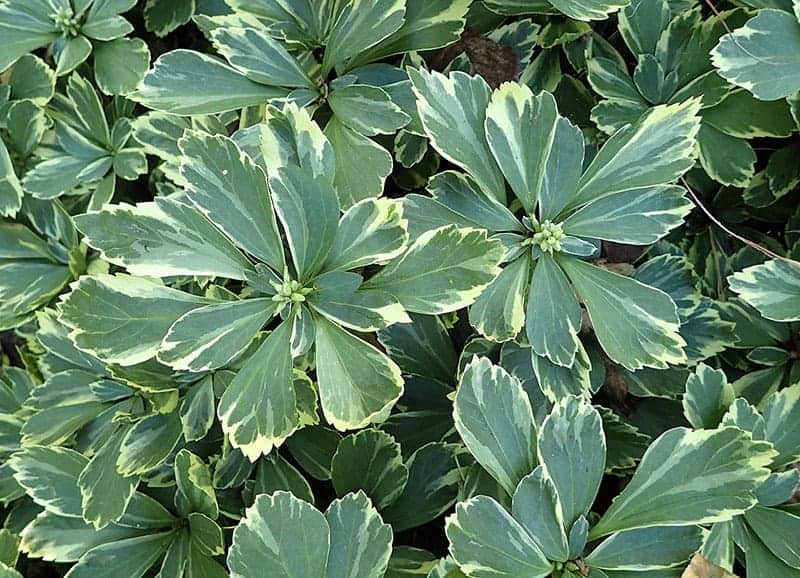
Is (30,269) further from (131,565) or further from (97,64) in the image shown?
(131,565)

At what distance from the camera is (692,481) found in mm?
703

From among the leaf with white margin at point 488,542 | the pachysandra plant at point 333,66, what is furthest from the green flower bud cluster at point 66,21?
the leaf with white margin at point 488,542

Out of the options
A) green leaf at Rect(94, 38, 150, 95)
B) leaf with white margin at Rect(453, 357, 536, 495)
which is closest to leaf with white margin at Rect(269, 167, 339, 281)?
leaf with white margin at Rect(453, 357, 536, 495)

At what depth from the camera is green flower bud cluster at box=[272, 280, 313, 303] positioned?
725mm

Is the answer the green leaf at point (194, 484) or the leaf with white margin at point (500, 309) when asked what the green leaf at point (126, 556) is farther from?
the leaf with white margin at point (500, 309)

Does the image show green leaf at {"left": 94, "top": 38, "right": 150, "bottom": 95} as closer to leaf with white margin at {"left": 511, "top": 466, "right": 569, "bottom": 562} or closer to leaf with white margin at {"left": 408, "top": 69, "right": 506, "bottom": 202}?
leaf with white margin at {"left": 408, "top": 69, "right": 506, "bottom": 202}

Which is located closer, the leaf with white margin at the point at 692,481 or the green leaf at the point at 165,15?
the leaf with white margin at the point at 692,481

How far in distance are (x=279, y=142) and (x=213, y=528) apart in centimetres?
45

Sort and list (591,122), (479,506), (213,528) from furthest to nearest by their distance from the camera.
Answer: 1. (591,122)
2. (213,528)
3. (479,506)

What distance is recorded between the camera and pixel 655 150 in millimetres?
771

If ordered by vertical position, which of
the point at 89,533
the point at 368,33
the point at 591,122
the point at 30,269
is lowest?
the point at 89,533

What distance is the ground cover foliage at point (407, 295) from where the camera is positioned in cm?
70

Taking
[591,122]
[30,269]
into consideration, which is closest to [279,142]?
[591,122]

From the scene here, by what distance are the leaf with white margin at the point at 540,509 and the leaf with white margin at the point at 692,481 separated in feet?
0.21
